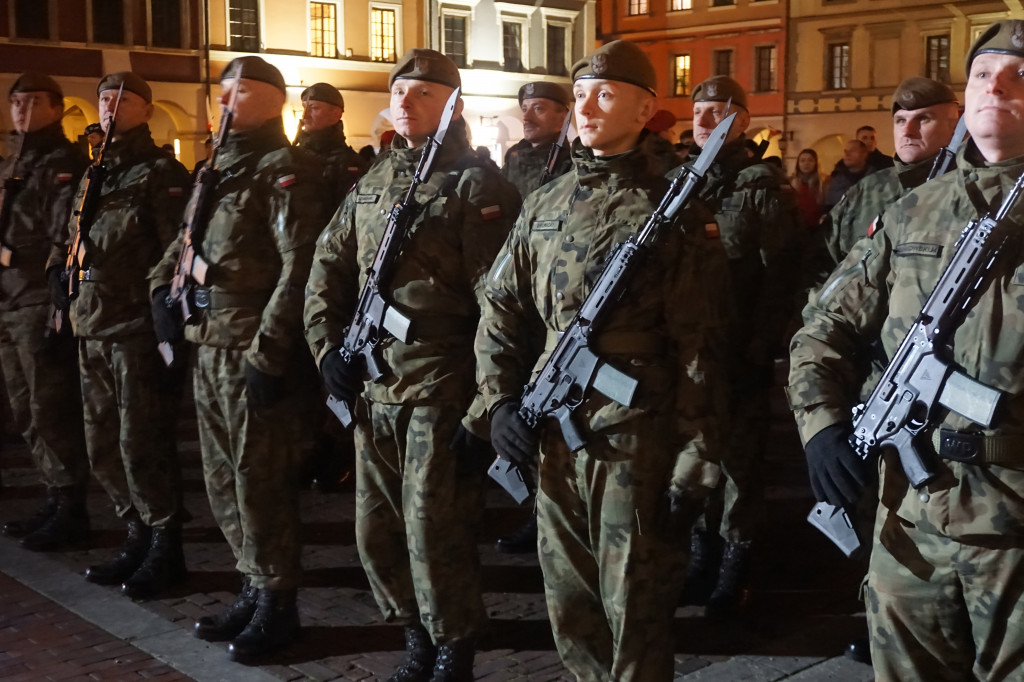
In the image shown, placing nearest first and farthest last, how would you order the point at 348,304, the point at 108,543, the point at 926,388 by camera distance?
the point at 926,388, the point at 348,304, the point at 108,543

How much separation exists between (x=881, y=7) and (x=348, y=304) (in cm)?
3961

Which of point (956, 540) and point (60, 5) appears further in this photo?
point (60, 5)

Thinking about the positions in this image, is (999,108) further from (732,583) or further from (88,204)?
(88,204)

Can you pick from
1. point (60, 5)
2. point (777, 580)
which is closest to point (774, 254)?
point (777, 580)

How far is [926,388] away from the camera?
2627mm

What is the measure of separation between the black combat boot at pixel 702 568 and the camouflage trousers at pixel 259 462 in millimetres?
1833

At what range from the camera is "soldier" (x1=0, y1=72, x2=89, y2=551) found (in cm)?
664

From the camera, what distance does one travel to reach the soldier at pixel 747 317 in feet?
17.8

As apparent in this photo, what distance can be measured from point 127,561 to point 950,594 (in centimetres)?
439

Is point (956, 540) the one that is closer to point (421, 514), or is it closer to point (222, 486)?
point (421, 514)

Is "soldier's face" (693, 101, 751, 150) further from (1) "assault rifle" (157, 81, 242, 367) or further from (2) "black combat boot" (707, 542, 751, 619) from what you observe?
(1) "assault rifle" (157, 81, 242, 367)

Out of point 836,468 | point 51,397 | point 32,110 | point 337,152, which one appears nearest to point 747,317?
point 836,468

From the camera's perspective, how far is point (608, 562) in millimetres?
3557

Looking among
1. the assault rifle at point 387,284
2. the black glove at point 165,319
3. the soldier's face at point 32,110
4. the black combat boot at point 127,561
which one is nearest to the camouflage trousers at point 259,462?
the black glove at point 165,319
